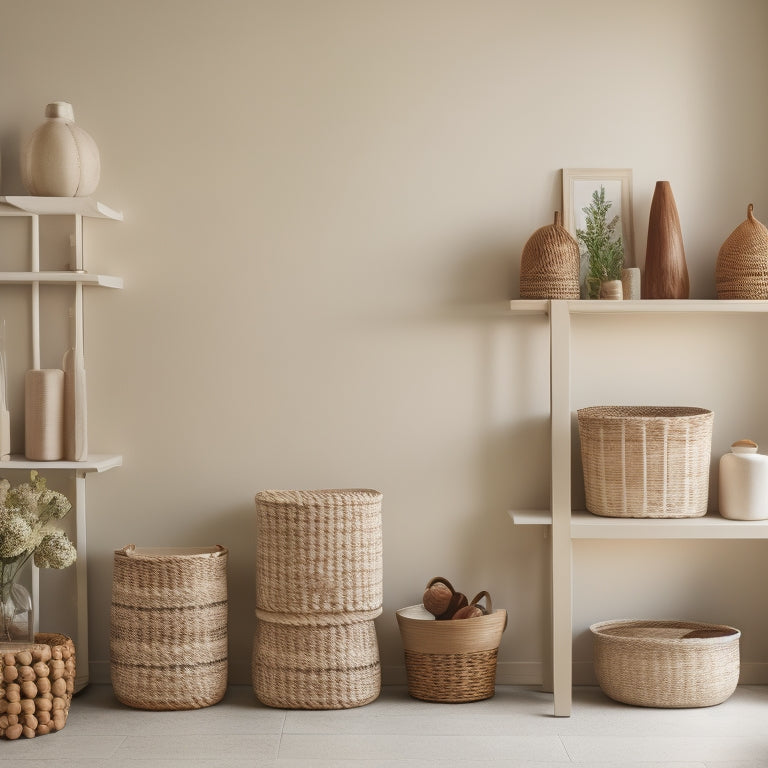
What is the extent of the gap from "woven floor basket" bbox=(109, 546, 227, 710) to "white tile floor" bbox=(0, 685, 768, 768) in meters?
0.07

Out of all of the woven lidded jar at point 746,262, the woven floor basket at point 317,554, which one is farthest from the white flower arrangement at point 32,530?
the woven lidded jar at point 746,262

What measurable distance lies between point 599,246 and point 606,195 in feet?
0.65

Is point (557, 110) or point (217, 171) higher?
point (557, 110)

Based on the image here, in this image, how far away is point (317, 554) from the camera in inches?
121

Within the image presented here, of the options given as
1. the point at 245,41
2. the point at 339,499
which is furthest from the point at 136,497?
the point at 245,41

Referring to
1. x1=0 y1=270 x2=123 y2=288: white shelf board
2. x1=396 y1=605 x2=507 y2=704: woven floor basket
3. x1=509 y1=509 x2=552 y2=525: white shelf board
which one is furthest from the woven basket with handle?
x1=0 y1=270 x2=123 y2=288: white shelf board

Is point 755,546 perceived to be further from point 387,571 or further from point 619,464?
point 387,571

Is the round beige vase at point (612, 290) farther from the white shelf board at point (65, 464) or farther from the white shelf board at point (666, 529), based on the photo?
the white shelf board at point (65, 464)

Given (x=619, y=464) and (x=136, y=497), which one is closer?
(x=619, y=464)

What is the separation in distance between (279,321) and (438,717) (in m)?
1.40

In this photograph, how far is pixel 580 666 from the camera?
11.1 ft

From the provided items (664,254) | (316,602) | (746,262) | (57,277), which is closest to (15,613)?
(316,602)

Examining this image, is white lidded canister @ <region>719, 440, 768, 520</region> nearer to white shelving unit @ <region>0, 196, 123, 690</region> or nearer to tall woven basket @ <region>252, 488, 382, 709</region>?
tall woven basket @ <region>252, 488, 382, 709</region>

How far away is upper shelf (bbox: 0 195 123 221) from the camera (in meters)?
3.14
